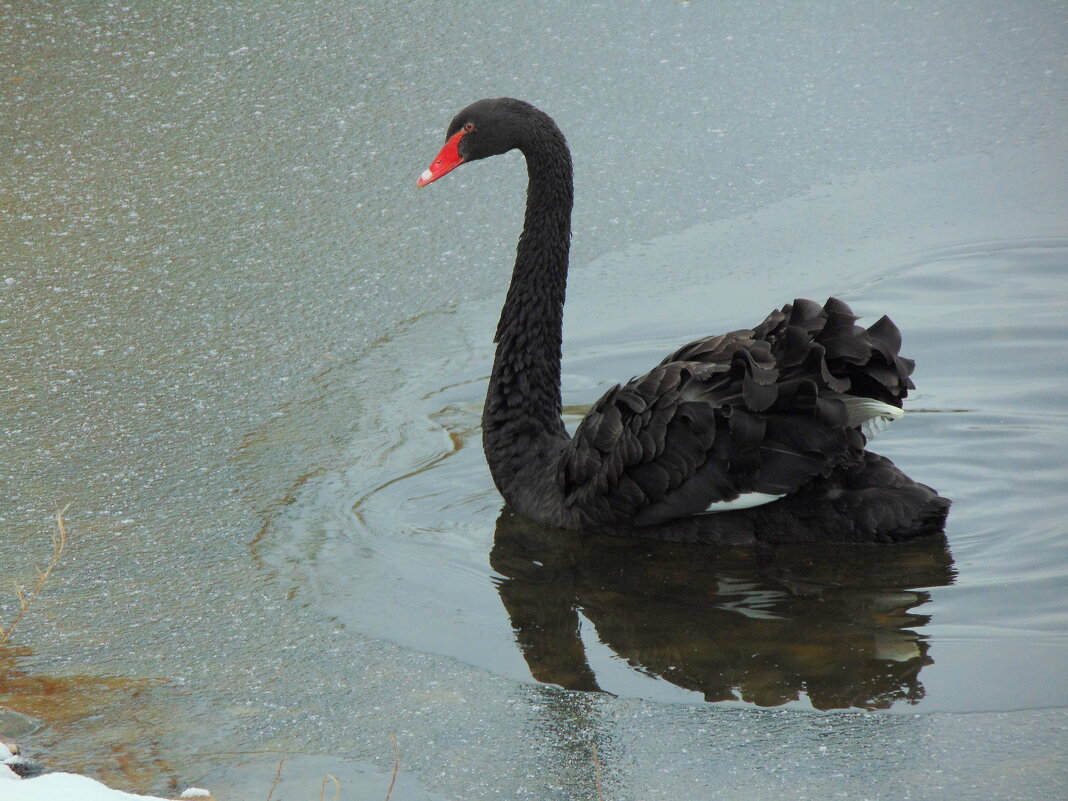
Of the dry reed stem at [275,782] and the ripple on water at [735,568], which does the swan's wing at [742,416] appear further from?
the dry reed stem at [275,782]

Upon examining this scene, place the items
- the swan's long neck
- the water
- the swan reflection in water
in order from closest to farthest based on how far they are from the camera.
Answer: the water
the swan reflection in water
the swan's long neck

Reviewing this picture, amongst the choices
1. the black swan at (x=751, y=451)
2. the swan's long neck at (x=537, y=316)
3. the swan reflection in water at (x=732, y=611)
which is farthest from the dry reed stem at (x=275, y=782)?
the swan's long neck at (x=537, y=316)

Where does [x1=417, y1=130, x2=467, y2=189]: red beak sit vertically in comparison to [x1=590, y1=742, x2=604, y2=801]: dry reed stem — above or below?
above

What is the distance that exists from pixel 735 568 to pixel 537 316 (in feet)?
3.44

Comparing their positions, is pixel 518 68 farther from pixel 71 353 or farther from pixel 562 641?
pixel 562 641

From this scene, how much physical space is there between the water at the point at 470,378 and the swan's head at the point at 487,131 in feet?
2.70

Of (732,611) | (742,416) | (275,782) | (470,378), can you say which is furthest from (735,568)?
(275,782)

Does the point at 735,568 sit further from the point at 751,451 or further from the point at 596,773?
the point at 596,773

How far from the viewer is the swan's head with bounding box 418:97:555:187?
411 centimetres

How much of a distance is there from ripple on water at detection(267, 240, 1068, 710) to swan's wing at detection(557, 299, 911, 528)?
218 millimetres

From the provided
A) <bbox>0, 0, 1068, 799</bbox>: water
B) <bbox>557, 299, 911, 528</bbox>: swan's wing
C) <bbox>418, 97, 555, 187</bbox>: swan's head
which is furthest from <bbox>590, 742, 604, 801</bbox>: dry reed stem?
<bbox>418, 97, 555, 187</bbox>: swan's head

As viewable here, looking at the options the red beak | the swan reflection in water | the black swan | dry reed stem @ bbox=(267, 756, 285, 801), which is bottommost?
dry reed stem @ bbox=(267, 756, 285, 801)

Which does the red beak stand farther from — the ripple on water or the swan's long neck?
the ripple on water

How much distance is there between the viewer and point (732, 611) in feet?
10.9
